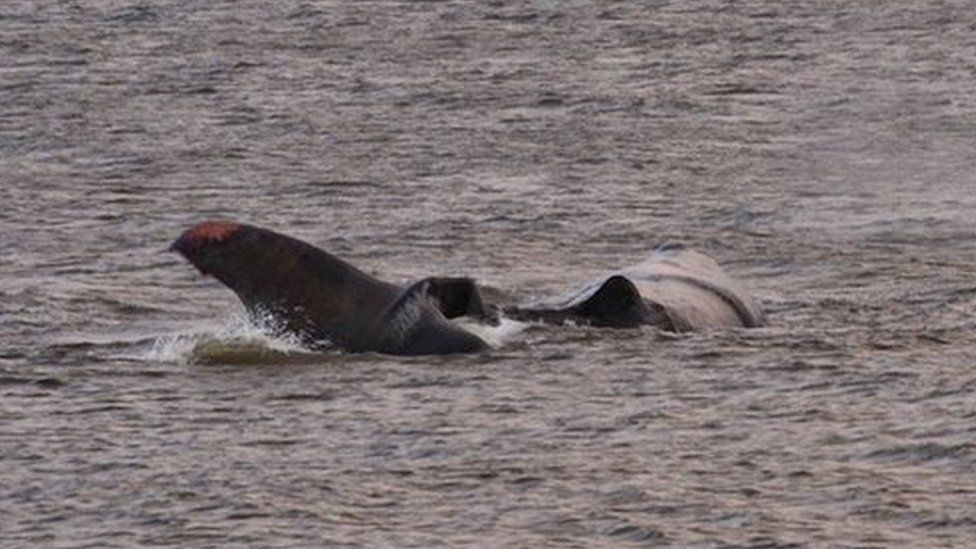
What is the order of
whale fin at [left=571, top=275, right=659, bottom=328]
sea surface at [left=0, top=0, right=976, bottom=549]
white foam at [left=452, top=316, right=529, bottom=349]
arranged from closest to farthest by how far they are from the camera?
1. sea surface at [left=0, top=0, right=976, bottom=549]
2. white foam at [left=452, top=316, right=529, bottom=349]
3. whale fin at [left=571, top=275, right=659, bottom=328]

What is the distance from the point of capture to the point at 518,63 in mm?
35031

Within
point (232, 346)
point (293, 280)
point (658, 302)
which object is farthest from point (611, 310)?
point (232, 346)

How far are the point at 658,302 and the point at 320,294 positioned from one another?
2236 millimetres

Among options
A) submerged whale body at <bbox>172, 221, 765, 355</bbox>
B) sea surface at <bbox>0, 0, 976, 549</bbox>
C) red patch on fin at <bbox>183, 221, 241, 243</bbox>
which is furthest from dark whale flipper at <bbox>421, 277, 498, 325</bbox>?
red patch on fin at <bbox>183, 221, 241, 243</bbox>

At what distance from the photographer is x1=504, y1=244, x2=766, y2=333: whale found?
2020 centimetres

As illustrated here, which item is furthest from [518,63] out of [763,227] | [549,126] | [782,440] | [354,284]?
[782,440]

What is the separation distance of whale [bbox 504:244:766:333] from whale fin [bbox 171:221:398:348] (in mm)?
1436

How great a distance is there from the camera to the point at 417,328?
19.3 meters

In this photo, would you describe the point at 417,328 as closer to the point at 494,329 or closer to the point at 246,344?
the point at 494,329

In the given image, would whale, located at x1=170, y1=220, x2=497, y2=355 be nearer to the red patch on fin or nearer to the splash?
the red patch on fin

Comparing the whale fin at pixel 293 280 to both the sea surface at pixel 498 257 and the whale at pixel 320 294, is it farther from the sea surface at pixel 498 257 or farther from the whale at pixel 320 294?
the sea surface at pixel 498 257

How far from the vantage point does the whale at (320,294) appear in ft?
63.1

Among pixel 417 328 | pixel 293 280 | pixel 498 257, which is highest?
pixel 293 280

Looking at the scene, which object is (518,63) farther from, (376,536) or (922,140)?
(376,536)
